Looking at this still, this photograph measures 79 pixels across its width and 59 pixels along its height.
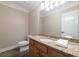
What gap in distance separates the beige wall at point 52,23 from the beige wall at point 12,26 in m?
0.51

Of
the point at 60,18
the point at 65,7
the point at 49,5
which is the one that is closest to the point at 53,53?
the point at 60,18

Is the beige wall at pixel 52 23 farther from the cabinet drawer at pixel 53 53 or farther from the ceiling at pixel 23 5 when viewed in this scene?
the cabinet drawer at pixel 53 53

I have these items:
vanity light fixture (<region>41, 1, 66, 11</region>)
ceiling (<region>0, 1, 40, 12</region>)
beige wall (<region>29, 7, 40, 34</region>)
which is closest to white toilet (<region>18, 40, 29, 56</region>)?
beige wall (<region>29, 7, 40, 34</region>)

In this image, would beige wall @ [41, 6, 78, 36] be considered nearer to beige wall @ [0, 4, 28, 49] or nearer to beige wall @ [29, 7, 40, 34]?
beige wall @ [29, 7, 40, 34]

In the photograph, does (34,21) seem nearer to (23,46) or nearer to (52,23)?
(52,23)

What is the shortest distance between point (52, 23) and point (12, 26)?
3.51 ft

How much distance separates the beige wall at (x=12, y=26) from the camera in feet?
6.64

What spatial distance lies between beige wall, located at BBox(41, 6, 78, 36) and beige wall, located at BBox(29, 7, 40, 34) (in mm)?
163

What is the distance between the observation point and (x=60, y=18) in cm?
171

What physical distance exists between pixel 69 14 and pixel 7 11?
1.55 metres

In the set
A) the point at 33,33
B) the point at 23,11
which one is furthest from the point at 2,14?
the point at 33,33

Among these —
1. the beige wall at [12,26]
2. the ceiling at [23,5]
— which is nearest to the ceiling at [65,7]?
the ceiling at [23,5]

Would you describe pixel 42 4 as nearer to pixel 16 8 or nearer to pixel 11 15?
pixel 16 8

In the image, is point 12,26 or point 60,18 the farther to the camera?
point 12,26
